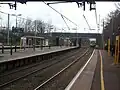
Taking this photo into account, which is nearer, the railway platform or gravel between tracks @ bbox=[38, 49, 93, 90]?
the railway platform

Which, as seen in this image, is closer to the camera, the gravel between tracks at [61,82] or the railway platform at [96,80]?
the railway platform at [96,80]

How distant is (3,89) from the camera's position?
606 inches

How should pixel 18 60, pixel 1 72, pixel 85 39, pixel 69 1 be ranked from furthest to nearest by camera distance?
pixel 85 39
pixel 18 60
pixel 1 72
pixel 69 1

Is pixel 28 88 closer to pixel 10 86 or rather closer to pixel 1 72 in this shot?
pixel 10 86

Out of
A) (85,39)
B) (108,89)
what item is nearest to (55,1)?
(108,89)

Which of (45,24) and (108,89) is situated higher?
(45,24)

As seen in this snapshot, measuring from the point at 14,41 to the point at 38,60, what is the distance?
143 feet

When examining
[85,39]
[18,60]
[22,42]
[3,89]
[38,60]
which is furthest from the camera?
[85,39]

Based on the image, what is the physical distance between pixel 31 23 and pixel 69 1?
335ft

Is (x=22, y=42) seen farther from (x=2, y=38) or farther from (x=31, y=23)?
(x=31, y=23)

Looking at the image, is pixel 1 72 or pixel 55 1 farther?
pixel 1 72

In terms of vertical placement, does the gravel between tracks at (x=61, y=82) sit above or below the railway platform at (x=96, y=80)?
below

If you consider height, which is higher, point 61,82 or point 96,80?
point 96,80

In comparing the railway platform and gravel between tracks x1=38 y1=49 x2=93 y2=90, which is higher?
A: the railway platform
